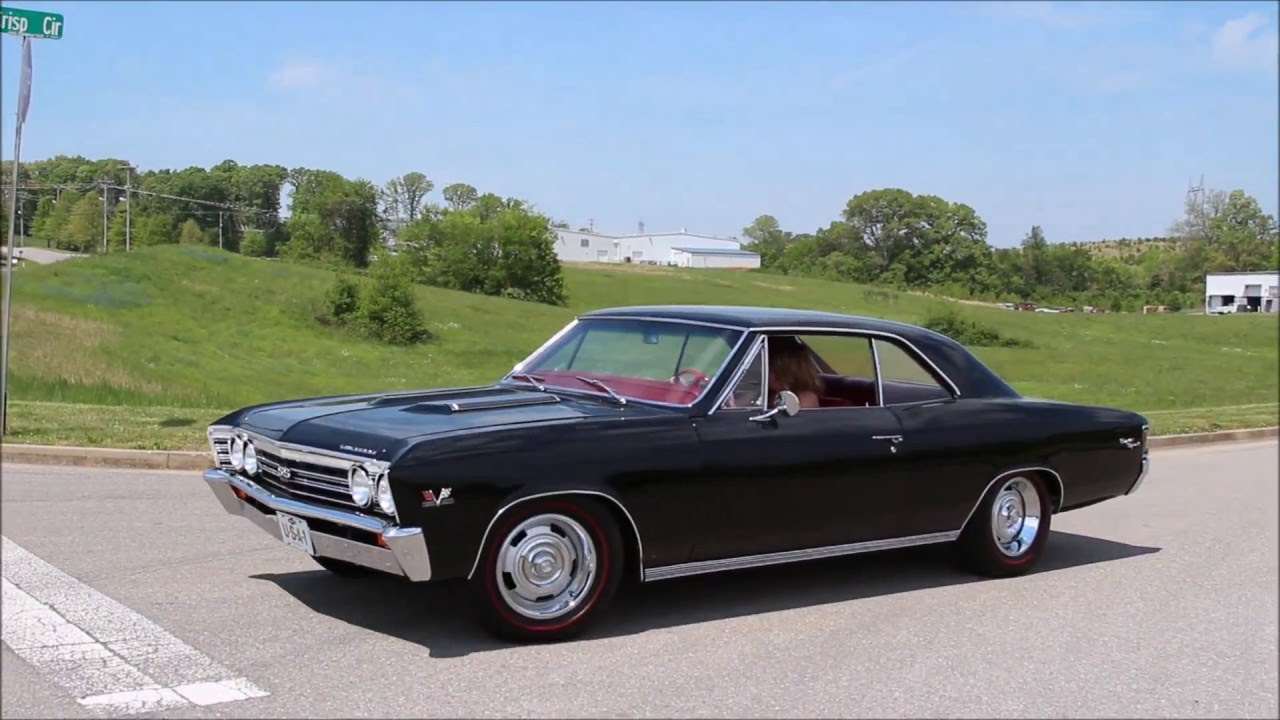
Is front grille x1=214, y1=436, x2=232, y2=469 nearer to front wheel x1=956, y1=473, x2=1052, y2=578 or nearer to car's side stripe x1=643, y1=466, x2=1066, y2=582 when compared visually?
car's side stripe x1=643, y1=466, x2=1066, y2=582

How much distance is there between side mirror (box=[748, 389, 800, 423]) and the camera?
645 centimetres

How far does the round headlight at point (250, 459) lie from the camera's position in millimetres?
6184

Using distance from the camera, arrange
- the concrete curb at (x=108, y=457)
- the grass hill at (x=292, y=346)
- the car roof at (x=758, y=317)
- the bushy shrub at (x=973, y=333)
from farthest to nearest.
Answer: the bushy shrub at (x=973, y=333) → the grass hill at (x=292, y=346) → the concrete curb at (x=108, y=457) → the car roof at (x=758, y=317)

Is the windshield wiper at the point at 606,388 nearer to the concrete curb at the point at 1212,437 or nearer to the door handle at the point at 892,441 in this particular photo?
the door handle at the point at 892,441

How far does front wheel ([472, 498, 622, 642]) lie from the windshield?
925 millimetres

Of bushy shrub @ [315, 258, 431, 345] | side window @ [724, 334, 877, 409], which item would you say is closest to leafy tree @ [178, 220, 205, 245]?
bushy shrub @ [315, 258, 431, 345]

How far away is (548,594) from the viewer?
18.8 feet

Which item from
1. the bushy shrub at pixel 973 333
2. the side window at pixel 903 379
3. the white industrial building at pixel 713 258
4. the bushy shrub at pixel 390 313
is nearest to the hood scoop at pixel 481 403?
the side window at pixel 903 379

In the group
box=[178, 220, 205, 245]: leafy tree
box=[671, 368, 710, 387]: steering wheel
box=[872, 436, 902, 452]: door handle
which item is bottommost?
box=[872, 436, 902, 452]: door handle

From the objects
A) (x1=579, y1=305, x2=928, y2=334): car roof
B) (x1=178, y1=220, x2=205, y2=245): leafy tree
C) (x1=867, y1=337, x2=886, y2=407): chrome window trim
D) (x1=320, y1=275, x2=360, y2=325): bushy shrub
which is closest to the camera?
(x1=579, y1=305, x2=928, y2=334): car roof

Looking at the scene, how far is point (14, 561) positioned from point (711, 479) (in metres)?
3.97

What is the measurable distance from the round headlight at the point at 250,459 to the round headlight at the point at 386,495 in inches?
46.3

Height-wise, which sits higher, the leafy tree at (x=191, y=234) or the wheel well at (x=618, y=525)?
the leafy tree at (x=191, y=234)

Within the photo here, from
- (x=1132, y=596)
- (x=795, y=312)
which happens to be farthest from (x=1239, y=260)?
(x=795, y=312)
